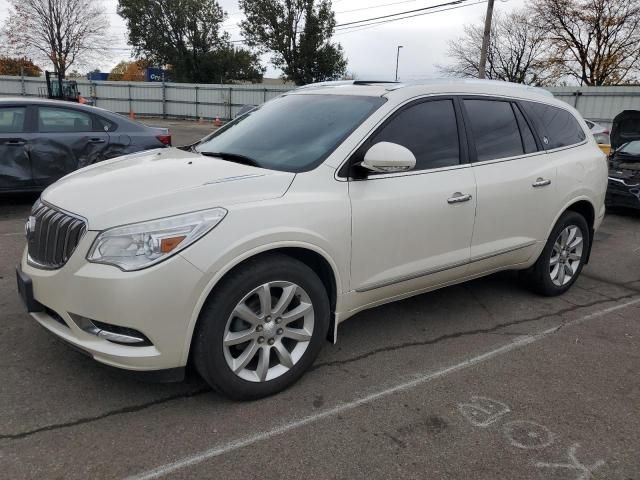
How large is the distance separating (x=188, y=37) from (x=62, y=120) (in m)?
46.9

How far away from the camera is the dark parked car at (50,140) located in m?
6.75

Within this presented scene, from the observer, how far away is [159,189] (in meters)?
2.82

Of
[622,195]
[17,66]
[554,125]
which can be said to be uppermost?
[17,66]

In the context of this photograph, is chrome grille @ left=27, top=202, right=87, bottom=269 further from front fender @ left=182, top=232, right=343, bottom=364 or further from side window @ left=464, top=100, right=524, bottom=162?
side window @ left=464, top=100, right=524, bottom=162

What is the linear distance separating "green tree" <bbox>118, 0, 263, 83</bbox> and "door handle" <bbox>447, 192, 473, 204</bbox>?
48253mm

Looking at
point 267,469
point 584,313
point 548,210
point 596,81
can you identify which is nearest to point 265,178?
point 267,469

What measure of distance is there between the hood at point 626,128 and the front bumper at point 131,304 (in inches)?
393

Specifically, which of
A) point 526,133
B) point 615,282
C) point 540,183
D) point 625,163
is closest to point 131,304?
point 540,183

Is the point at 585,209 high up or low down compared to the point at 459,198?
down

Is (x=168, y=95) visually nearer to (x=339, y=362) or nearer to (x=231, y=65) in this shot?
(x=231, y=65)

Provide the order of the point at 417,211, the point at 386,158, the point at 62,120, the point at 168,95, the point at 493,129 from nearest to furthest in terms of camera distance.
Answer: the point at 386,158, the point at 417,211, the point at 493,129, the point at 62,120, the point at 168,95

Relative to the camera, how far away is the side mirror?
3076 millimetres

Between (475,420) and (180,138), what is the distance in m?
19.8

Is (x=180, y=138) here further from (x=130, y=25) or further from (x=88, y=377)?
(x=130, y=25)
